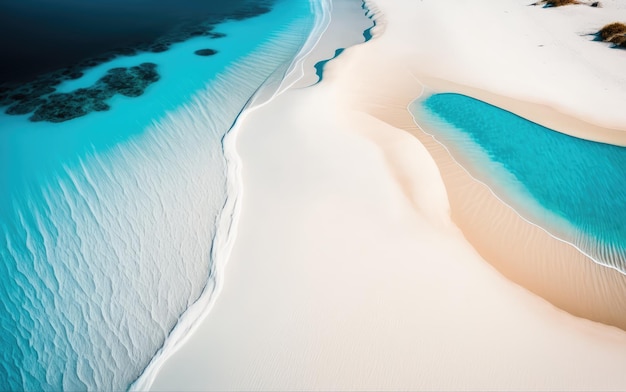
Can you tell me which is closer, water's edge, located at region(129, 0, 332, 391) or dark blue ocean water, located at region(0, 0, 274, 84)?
water's edge, located at region(129, 0, 332, 391)

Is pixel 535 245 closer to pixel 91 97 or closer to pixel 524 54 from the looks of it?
pixel 524 54

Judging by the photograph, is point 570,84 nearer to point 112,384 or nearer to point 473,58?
point 473,58

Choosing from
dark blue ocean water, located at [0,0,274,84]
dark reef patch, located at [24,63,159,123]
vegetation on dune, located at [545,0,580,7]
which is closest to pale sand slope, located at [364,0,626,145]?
vegetation on dune, located at [545,0,580,7]

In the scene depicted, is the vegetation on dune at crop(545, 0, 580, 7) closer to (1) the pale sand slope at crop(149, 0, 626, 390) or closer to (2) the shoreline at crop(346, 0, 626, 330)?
(2) the shoreline at crop(346, 0, 626, 330)

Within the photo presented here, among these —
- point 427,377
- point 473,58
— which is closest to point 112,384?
point 427,377

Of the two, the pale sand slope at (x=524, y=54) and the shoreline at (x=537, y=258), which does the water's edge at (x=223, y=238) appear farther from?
the pale sand slope at (x=524, y=54)

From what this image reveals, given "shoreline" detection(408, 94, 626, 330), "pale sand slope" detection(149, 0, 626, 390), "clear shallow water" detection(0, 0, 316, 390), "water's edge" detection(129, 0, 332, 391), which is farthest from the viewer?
"shoreline" detection(408, 94, 626, 330)
